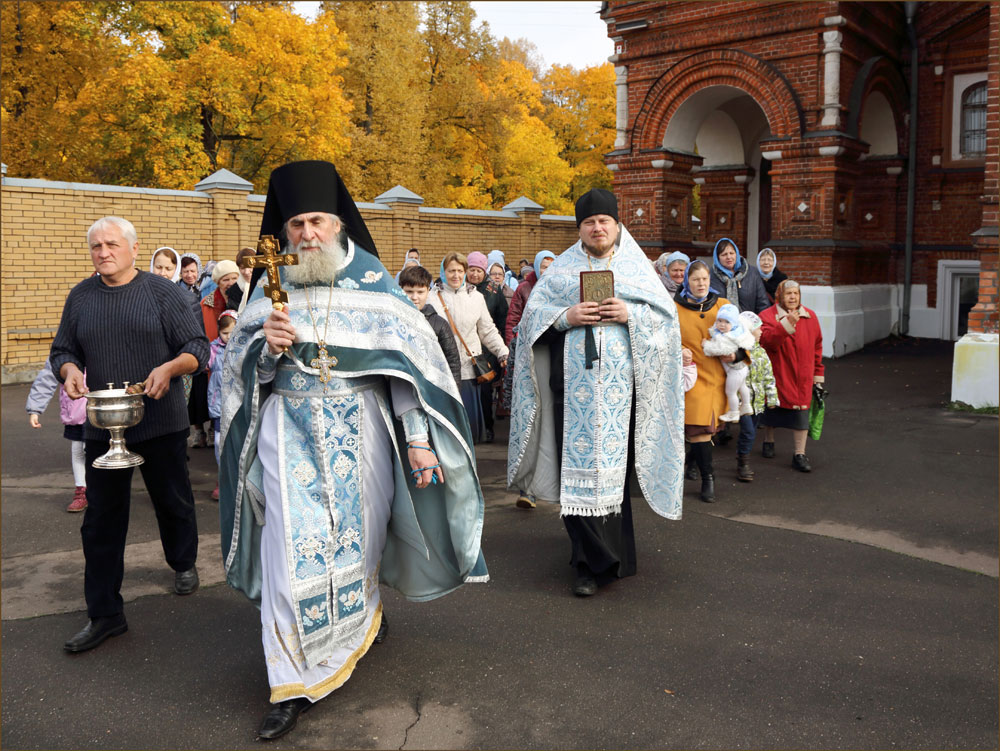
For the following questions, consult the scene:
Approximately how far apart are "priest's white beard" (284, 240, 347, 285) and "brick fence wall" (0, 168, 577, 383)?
11.9 meters

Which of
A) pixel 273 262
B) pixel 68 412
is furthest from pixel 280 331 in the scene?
pixel 68 412

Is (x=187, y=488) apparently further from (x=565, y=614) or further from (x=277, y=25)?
(x=277, y=25)

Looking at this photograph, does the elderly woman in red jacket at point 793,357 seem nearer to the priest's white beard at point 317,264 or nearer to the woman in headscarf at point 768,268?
the woman in headscarf at point 768,268

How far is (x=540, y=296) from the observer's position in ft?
17.9

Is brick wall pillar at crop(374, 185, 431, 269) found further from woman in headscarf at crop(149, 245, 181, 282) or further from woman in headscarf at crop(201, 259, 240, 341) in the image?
woman in headscarf at crop(149, 245, 181, 282)

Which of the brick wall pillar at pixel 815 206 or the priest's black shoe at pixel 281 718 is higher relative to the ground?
the brick wall pillar at pixel 815 206

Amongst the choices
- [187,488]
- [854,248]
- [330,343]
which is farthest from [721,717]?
[854,248]

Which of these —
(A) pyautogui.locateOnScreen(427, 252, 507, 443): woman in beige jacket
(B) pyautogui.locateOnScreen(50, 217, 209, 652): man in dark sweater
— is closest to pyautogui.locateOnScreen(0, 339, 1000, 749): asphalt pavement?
(B) pyautogui.locateOnScreen(50, 217, 209, 652): man in dark sweater

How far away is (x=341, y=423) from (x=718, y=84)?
14889mm

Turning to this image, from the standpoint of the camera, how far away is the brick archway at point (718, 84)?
16.0 m

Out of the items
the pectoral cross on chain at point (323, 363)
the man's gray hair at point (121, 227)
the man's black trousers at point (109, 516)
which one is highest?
the man's gray hair at point (121, 227)

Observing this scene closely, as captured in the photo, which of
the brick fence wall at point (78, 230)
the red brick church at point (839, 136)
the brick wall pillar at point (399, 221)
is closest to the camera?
the brick fence wall at point (78, 230)

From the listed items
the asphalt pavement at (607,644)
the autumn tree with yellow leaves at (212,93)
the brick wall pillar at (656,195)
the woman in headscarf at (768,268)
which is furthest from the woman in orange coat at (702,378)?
the autumn tree with yellow leaves at (212,93)

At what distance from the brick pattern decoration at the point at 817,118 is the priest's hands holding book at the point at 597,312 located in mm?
11633
